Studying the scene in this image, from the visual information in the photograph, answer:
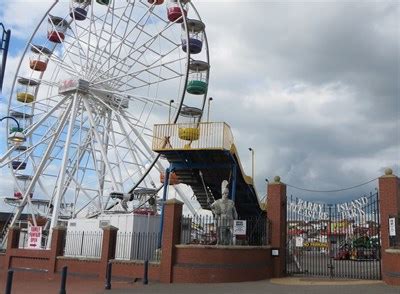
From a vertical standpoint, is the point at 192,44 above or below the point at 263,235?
above

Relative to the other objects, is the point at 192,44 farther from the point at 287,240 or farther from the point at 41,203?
the point at 41,203

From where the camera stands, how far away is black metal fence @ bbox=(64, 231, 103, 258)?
966 inches

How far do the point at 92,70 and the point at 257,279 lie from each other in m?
18.6

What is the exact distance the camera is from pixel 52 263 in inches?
998

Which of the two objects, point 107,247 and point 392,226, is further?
point 107,247

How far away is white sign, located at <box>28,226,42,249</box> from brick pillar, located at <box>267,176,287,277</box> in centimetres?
1278

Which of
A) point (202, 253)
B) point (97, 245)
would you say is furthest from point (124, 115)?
point (202, 253)

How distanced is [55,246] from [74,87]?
10.8 metres

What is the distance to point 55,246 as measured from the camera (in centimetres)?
2545

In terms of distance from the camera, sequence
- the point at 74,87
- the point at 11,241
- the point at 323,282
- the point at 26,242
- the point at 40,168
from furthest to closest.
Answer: the point at 74,87 → the point at 40,168 → the point at 26,242 → the point at 11,241 → the point at 323,282

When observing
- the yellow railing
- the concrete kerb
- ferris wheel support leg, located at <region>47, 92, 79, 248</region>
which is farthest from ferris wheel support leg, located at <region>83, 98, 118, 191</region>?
the concrete kerb

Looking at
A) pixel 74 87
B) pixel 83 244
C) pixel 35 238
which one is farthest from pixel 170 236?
pixel 74 87

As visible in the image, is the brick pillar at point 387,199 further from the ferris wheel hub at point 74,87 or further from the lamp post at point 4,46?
the ferris wheel hub at point 74,87

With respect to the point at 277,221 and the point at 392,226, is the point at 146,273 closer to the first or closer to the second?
the point at 277,221
